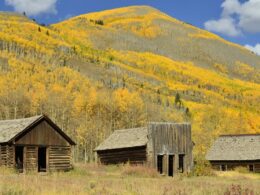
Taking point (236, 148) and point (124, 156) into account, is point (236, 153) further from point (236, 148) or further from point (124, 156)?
point (124, 156)

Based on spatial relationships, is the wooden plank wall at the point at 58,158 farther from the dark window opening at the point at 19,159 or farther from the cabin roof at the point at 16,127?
the dark window opening at the point at 19,159

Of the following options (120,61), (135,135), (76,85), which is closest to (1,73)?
(76,85)

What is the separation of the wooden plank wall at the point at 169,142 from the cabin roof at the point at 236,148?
10.4 m

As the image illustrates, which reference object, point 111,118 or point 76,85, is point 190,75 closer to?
point 76,85

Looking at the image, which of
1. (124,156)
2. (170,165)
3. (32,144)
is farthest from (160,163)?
(32,144)

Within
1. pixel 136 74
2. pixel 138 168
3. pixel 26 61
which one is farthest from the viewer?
pixel 136 74

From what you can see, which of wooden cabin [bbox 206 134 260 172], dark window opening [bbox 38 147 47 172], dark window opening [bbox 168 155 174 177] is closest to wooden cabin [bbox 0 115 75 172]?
dark window opening [bbox 38 147 47 172]

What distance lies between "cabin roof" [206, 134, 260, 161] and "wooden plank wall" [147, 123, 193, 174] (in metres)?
10.4

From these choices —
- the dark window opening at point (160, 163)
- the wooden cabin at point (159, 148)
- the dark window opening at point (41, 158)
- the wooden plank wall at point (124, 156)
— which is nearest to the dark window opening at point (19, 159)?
the dark window opening at point (41, 158)

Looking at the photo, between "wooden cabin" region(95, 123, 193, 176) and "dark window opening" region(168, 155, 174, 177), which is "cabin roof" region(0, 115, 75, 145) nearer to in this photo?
"wooden cabin" region(95, 123, 193, 176)

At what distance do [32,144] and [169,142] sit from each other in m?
13.9

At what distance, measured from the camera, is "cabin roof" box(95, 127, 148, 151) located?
49147 mm

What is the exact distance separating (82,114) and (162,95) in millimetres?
64612

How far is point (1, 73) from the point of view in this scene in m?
99.7
